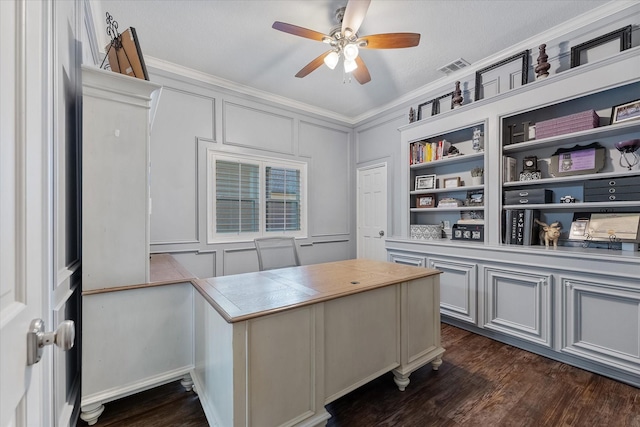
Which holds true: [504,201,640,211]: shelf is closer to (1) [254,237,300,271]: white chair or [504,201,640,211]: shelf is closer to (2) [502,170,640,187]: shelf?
(2) [502,170,640,187]: shelf

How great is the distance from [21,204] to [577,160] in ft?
11.4

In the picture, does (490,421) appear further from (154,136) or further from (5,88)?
(154,136)

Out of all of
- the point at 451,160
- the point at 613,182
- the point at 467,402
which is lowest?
the point at 467,402

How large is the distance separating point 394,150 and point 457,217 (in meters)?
1.40

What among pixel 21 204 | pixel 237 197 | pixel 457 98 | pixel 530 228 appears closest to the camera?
pixel 21 204

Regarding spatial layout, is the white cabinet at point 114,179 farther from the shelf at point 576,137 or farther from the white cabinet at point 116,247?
the shelf at point 576,137

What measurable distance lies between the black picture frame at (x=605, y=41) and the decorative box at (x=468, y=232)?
66.2 inches

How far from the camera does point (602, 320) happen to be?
2.04 m

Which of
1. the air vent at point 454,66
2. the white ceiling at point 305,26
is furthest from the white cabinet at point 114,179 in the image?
the air vent at point 454,66

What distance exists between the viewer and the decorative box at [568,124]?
2.28 m

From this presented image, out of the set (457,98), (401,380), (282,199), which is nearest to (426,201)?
(457,98)

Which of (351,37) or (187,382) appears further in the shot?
(351,37)

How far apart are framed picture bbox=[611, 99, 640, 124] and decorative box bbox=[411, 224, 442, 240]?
1.79m

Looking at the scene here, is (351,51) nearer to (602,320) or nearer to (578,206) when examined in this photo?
(578,206)
